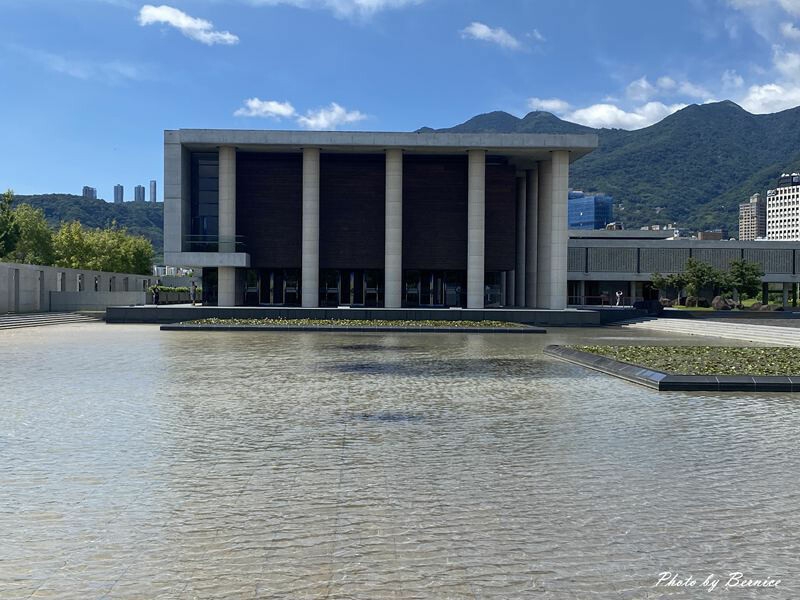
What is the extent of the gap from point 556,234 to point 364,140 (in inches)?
599

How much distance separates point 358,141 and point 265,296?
14.0 meters

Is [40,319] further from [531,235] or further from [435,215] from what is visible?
[531,235]

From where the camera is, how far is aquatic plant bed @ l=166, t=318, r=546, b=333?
36.3 m

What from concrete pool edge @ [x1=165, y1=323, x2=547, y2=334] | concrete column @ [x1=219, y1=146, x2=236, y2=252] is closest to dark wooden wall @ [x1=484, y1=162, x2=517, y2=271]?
concrete pool edge @ [x1=165, y1=323, x2=547, y2=334]

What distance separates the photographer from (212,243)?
5122cm

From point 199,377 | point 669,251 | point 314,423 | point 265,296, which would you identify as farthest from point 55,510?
point 669,251

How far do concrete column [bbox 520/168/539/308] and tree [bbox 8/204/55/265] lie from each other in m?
62.1

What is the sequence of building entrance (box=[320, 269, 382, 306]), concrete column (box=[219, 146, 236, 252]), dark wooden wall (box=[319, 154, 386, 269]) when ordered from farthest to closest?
building entrance (box=[320, 269, 382, 306]) → dark wooden wall (box=[319, 154, 386, 269]) → concrete column (box=[219, 146, 236, 252])

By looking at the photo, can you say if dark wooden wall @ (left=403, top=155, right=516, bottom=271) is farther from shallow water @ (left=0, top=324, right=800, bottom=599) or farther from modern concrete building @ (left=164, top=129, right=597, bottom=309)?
shallow water @ (left=0, top=324, right=800, bottom=599)

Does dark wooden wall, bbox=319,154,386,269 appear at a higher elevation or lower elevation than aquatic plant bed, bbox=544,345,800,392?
higher

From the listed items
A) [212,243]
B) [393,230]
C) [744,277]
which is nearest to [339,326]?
[393,230]

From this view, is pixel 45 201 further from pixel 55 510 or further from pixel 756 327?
pixel 55 510

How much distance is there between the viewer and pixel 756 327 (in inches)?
1497

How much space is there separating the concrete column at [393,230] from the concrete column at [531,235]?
12.4 m
